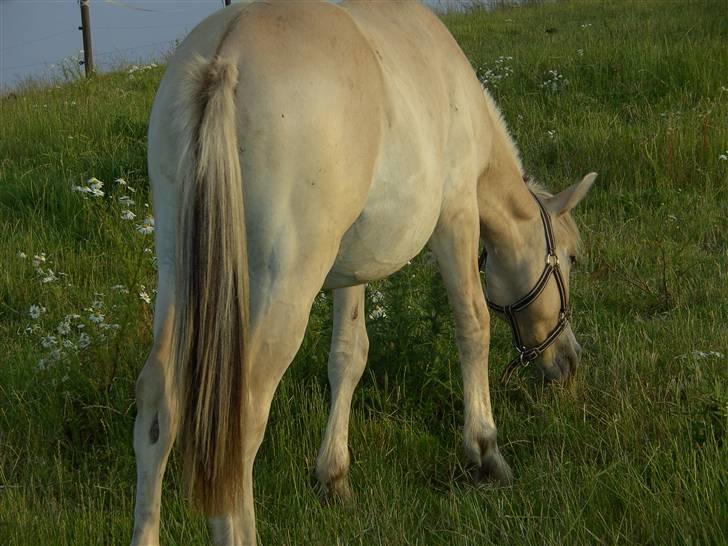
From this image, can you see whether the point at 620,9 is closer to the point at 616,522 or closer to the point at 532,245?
the point at 532,245

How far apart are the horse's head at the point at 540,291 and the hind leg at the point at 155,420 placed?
2.11 metres

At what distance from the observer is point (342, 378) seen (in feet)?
12.7

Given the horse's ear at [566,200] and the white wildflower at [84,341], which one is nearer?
the white wildflower at [84,341]

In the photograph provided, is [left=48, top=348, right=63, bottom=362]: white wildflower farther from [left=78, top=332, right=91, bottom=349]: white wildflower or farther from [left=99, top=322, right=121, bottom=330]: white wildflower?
[left=99, top=322, right=121, bottom=330]: white wildflower

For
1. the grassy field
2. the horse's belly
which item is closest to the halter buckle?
the grassy field

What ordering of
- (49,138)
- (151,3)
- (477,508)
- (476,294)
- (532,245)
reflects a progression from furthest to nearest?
(151,3) < (49,138) < (532,245) < (476,294) < (477,508)

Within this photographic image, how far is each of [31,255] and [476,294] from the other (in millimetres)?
3070

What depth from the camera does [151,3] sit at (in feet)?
101

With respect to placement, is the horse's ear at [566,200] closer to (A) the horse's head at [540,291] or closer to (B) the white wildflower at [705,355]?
(A) the horse's head at [540,291]

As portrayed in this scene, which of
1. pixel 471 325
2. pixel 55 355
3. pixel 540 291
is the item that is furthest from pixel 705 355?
pixel 55 355

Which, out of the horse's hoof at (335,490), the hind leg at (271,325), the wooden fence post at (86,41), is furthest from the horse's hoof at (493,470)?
the wooden fence post at (86,41)

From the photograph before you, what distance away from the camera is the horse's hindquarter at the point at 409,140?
113 inches

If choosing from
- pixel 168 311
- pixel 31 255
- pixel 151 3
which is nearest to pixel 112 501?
pixel 168 311

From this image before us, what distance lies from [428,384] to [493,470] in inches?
24.7
